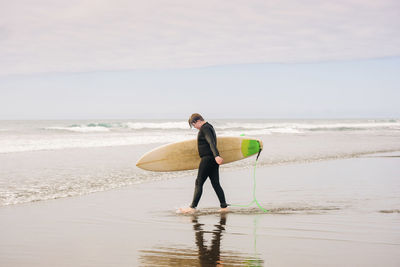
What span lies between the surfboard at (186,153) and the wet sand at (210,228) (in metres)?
0.57

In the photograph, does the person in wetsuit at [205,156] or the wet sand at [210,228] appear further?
the person in wetsuit at [205,156]

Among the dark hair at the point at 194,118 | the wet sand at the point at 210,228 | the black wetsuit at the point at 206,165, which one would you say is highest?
the dark hair at the point at 194,118

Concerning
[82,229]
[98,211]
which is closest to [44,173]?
[98,211]

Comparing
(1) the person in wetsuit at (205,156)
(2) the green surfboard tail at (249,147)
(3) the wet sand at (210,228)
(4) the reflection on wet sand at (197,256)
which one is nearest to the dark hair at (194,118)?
(1) the person in wetsuit at (205,156)

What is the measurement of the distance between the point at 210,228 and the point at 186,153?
2.68m

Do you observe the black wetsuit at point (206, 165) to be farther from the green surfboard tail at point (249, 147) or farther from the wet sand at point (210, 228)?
the green surfboard tail at point (249, 147)

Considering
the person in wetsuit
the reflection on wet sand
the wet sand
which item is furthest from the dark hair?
the reflection on wet sand

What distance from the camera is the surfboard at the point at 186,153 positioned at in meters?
8.00

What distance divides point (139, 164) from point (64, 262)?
4247 mm

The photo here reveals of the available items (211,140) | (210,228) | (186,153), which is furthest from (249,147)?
(210,228)

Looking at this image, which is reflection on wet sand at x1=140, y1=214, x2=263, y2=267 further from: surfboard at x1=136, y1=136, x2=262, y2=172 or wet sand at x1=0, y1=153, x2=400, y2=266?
surfboard at x1=136, y1=136, x2=262, y2=172

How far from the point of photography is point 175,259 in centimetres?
414

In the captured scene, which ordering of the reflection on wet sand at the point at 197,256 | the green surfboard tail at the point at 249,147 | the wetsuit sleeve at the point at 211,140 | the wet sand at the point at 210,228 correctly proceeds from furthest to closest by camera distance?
the green surfboard tail at the point at 249,147, the wetsuit sleeve at the point at 211,140, the wet sand at the point at 210,228, the reflection on wet sand at the point at 197,256

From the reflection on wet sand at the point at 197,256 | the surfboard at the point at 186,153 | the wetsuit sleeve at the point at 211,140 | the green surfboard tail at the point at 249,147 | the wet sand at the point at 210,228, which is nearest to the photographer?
the reflection on wet sand at the point at 197,256
